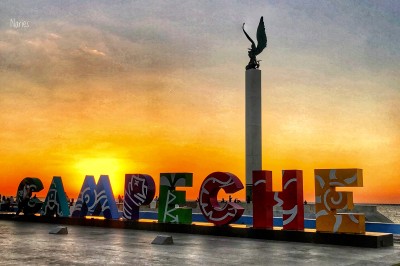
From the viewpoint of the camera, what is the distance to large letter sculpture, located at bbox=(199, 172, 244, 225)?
24584 mm

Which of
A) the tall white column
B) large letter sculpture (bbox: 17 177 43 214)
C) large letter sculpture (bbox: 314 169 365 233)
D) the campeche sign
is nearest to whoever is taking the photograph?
large letter sculpture (bbox: 314 169 365 233)

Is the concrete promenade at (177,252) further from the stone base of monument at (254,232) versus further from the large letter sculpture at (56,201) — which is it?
the large letter sculpture at (56,201)

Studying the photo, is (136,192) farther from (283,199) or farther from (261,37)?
(261,37)

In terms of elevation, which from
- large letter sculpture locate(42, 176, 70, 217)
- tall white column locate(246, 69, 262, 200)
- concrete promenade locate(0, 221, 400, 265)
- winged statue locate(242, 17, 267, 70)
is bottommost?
concrete promenade locate(0, 221, 400, 265)

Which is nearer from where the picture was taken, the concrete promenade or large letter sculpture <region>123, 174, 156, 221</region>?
the concrete promenade

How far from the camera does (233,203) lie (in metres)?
25.5

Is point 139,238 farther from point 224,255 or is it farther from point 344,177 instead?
point 344,177

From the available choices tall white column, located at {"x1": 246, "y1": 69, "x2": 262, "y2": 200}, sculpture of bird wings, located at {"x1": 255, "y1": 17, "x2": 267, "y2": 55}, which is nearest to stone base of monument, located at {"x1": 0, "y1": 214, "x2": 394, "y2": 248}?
tall white column, located at {"x1": 246, "y1": 69, "x2": 262, "y2": 200}

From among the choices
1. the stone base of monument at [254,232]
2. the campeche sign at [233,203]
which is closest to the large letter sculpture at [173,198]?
the campeche sign at [233,203]

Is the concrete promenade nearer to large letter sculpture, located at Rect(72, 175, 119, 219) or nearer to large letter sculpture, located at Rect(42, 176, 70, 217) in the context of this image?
large letter sculpture, located at Rect(72, 175, 119, 219)

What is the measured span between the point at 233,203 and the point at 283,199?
302 centimetres

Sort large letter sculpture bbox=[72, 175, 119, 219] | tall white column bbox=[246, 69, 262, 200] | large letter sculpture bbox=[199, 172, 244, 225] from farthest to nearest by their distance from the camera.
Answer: tall white column bbox=[246, 69, 262, 200]
large letter sculpture bbox=[72, 175, 119, 219]
large letter sculpture bbox=[199, 172, 244, 225]

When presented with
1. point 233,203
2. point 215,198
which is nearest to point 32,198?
point 215,198

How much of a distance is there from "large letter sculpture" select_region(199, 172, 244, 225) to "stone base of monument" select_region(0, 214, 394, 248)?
53cm
